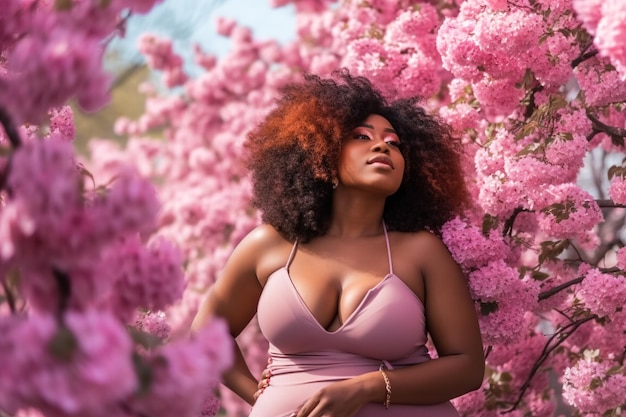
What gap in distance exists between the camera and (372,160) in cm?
349

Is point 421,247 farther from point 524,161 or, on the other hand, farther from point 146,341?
point 146,341

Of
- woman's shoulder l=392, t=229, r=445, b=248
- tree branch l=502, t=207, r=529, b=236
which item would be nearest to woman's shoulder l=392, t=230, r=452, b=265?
woman's shoulder l=392, t=229, r=445, b=248

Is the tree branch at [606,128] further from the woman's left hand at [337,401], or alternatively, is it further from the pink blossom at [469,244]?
the woman's left hand at [337,401]

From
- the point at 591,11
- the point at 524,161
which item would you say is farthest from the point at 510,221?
the point at 591,11

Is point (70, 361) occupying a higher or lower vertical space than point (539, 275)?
higher

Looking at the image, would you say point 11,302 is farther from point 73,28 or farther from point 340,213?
point 340,213

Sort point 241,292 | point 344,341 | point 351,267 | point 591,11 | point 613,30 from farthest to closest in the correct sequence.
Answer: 1. point 241,292
2. point 351,267
3. point 344,341
4. point 591,11
5. point 613,30

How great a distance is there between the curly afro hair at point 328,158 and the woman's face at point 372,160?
0.13 feet

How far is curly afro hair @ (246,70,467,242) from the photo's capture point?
3.57 meters

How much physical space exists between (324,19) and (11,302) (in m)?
5.75

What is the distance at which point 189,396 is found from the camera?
1863mm

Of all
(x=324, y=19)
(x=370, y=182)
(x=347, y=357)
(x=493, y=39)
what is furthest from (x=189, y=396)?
(x=324, y=19)

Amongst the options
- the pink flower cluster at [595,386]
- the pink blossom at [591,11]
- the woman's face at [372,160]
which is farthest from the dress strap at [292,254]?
the pink flower cluster at [595,386]

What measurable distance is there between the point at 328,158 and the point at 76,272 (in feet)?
5.72
